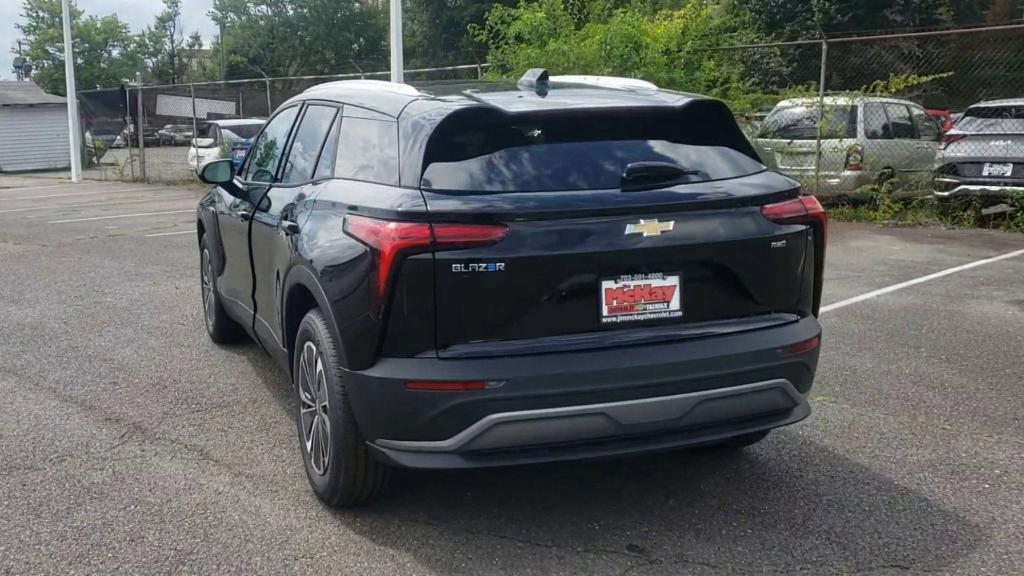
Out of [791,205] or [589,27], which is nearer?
[791,205]

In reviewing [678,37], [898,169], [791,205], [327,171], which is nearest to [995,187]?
[898,169]

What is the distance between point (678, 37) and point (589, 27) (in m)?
1.26

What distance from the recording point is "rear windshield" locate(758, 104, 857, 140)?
1258cm

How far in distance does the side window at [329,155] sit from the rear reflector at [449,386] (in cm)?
127

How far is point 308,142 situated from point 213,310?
225cm

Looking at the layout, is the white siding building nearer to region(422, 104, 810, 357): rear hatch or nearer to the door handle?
the door handle

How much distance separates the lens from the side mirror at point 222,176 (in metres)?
5.37

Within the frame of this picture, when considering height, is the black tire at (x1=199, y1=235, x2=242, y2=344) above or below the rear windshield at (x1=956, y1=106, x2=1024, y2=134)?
below

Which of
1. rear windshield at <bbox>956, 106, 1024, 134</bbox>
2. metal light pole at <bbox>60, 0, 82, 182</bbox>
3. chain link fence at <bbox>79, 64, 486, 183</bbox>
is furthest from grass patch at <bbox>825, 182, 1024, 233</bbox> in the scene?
metal light pole at <bbox>60, 0, 82, 182</bbox>

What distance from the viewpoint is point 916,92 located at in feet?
55.0

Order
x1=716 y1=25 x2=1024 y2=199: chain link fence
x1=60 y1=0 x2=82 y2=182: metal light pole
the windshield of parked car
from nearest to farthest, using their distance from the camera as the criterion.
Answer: x1=716 y1=25 x2=1024 y2=199: chain link fence < the windshield of parked car < x1=60 y1=0 x2=82 y2=182: metal light pole

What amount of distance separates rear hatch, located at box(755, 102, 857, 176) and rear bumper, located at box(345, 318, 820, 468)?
9.58 metres

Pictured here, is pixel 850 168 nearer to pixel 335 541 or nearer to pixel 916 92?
pixel 916 92

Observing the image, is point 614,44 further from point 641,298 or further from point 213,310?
point 641,298
